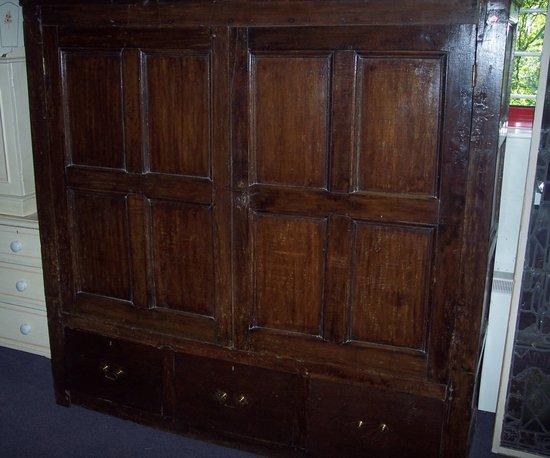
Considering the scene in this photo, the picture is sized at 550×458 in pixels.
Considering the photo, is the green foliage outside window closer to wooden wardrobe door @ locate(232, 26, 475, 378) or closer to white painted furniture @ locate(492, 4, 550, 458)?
white painted furniture @ locate(492, 4, 550, 458)

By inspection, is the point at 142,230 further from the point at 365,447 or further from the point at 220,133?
the point at 365,447

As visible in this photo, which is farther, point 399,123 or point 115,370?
point 115,370

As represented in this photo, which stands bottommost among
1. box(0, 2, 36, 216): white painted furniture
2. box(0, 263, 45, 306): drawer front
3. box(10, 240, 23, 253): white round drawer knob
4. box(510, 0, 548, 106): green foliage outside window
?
box(0, 263, 45, 306): drawer front

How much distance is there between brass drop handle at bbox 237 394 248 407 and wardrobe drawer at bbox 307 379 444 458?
24cm

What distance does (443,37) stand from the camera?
168cm

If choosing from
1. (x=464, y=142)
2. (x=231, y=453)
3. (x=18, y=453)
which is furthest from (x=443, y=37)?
(x=18, y=453)

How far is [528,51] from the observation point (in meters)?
2.45

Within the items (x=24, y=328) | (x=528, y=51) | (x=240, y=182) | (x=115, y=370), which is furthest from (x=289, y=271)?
(x=24, y=328)

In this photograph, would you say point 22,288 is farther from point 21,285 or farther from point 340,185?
point 340,185

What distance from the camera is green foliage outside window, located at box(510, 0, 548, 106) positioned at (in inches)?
94.7

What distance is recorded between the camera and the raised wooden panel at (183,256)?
6.99 ft

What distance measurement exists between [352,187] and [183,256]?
693mm

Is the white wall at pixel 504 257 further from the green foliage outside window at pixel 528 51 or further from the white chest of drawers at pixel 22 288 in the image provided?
the white chest of drawers at pixel 22 288

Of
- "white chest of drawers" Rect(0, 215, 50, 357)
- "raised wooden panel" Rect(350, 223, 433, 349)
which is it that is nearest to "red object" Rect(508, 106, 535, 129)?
"raised wooden panel" Rect(350, 223, 433, 349)
